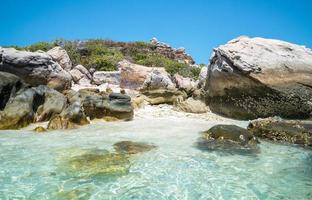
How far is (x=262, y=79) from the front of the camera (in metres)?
15.9

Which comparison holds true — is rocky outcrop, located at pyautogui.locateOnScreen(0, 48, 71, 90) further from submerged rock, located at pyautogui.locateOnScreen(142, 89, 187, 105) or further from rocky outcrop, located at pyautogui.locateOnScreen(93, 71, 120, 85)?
rocky outcrop, located at pyautogui.locateOnScreen(93, 71, 120, 85)

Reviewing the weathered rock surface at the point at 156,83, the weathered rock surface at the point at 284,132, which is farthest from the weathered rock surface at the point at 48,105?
the weathered rock surface at the point at 284,132

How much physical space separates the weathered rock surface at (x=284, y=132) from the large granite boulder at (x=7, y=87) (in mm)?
10569

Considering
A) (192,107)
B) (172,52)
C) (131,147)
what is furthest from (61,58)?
(172,52)

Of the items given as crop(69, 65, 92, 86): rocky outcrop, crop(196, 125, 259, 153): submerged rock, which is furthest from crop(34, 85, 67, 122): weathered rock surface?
crop(69, 65, 92, 86): rocky outcrop

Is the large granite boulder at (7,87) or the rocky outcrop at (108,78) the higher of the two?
the rocky outcrop at (108,78)

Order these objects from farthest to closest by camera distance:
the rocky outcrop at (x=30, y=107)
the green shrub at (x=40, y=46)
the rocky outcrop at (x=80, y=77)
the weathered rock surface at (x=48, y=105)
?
the green shrub at (x=40, y=46) → the rocky outcrop at (x=80, y=77) → the weathered rock surface at (x=48, y=105) → the rocky outcrop at (x=30, y=107)

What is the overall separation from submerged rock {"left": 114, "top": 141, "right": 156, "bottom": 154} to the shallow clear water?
28cm

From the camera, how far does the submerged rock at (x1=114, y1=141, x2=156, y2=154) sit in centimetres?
982

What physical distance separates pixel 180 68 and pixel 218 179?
1440 inches

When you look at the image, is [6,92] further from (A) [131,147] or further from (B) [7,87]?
(A) [131,147]

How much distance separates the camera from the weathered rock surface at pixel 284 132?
11.4 m

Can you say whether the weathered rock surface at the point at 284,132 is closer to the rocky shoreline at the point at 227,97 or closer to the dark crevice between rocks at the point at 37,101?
the rocky shoreline at the point at 227,97

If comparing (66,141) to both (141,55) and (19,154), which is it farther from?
(141,55)
